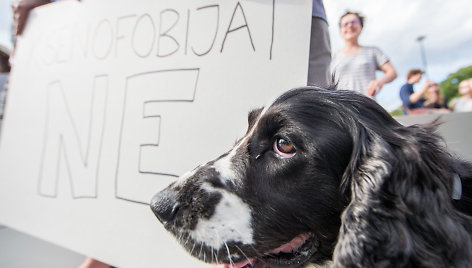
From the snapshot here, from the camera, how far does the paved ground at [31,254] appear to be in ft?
7.20

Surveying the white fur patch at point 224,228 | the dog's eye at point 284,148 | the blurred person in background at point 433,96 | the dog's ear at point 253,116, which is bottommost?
the white fur patch at point 224,228

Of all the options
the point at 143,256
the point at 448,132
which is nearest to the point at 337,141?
the point at 448,132

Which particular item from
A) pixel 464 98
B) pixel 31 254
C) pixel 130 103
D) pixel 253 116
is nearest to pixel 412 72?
pixel 464 98

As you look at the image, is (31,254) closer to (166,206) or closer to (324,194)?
(166,206)

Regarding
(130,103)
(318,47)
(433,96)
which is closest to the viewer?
(318,47)

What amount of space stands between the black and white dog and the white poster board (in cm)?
29

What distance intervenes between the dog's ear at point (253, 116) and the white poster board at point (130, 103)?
0.05 m

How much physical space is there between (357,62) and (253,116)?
79.3 inches

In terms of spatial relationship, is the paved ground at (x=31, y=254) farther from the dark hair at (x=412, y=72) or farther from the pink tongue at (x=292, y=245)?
the dark hair at (x=412, y=72)

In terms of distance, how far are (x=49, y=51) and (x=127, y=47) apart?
3.21 ft

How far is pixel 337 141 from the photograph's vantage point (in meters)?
1.06

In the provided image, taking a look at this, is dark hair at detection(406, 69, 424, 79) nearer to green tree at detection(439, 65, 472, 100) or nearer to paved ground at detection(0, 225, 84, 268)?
paved ground at detection(0, 225, 84, 268)

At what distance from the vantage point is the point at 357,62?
2.89 metres

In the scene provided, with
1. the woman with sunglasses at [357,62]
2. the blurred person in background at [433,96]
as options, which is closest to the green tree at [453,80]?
the blurred person in background at [433,96]
